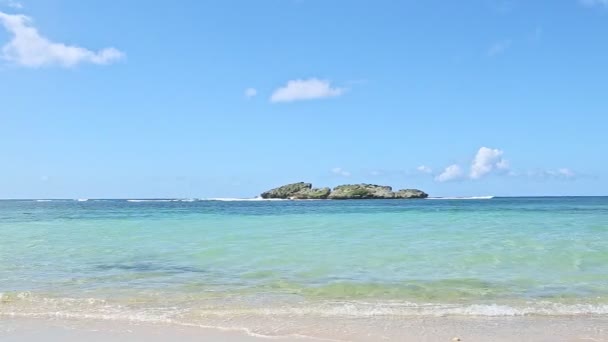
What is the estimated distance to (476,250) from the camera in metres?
15.5

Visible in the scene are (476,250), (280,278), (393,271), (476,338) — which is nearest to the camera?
(476,338)

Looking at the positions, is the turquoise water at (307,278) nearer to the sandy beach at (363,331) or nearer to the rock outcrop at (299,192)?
the sandy beach at (363,331)

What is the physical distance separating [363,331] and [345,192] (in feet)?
392

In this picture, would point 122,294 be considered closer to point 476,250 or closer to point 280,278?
point 280,278

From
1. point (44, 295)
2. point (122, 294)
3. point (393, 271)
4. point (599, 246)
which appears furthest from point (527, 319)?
point (599, 246)

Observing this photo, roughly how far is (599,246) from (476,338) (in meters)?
11.7

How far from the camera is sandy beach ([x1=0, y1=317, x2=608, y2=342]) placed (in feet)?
21.6

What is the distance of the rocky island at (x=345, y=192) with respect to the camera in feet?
413

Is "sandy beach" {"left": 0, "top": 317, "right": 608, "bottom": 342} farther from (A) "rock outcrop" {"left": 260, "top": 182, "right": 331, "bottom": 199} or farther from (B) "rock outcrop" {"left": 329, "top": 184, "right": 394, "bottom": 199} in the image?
(A) "rock outcrop" {"left": 260, "top": 182, "right": 331, "bottom": 199}

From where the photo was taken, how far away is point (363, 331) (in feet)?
22.8

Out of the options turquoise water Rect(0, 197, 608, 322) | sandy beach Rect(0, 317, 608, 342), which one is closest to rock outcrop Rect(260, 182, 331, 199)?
turquoise water Rect(0, 197, 608, 322)

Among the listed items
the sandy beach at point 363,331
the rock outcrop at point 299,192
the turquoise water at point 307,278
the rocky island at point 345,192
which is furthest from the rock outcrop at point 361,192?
the sandy beach at point 363,331

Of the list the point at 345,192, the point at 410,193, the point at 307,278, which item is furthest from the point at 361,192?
the point at 307,278

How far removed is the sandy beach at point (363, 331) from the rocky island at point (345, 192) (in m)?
117
